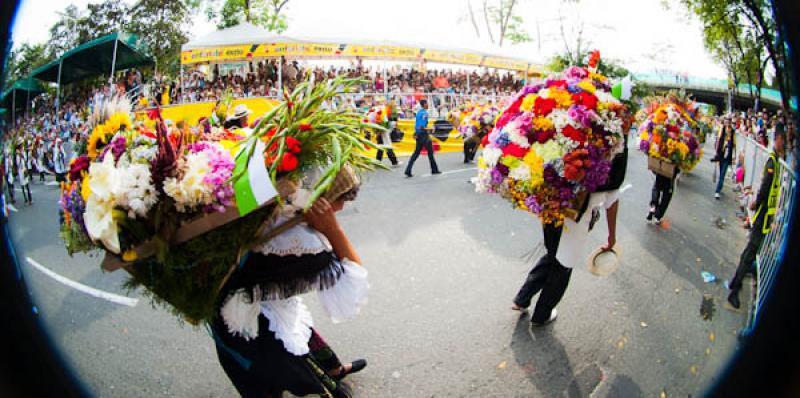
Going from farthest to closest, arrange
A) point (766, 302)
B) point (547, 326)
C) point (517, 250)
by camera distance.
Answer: point (517, 250), point (547, 326), point (766, 302)

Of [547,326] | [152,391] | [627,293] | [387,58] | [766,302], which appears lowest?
[152,391]

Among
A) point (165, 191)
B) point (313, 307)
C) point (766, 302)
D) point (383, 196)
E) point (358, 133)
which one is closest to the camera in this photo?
point (766, 302)

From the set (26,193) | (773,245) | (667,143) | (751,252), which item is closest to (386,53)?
(667,143)

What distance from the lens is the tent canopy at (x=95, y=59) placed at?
1.65 metres

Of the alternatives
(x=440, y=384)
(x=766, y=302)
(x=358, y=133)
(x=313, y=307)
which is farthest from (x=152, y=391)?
(x=766, y=302)

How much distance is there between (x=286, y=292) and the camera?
1953 mm

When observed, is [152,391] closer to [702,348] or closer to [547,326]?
[547,326]

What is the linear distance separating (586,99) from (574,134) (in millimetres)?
269

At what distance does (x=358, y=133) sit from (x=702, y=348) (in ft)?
7.85

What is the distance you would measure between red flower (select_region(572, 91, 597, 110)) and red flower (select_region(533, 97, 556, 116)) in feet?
0.46

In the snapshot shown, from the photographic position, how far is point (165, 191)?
1.54 metres

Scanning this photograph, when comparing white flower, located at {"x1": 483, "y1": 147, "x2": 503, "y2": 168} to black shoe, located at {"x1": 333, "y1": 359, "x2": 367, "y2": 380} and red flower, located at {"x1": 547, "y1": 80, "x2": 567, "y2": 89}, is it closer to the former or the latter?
red flower, located at {"x1": 547, "y1": 80, "x2": 567, "y2": 89}

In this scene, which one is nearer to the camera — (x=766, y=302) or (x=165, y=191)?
(x=766, y=302)

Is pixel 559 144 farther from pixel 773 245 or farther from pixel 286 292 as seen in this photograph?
pixel 286 292
